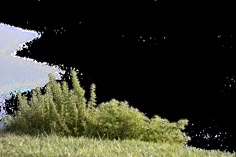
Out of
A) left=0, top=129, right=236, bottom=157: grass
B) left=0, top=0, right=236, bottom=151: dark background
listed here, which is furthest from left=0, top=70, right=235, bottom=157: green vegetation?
left=0, top=0, right=236, bottom=151: dark background

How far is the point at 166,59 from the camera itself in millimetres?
8805

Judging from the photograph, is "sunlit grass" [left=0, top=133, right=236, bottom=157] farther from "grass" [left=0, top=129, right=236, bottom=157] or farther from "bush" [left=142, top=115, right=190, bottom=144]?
"bush" [left=142, top=115, right=190, bottom=144]

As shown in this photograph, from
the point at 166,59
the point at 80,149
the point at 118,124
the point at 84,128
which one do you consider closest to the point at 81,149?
the point at 80,149

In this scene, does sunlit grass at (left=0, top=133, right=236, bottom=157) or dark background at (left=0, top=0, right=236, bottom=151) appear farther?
dark background at (left=0, top=0, right=236, bottom=151)

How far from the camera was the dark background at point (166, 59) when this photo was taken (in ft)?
28.5

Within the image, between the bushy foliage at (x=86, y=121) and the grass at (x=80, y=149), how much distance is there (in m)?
0.63

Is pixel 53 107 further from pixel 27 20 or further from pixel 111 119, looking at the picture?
pixel 27 20

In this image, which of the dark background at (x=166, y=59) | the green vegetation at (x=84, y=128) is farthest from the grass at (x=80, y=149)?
the dark background at (x=166, y=59)

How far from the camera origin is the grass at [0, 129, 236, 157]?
398 cm

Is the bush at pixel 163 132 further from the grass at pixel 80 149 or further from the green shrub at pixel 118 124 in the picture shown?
the grass at pixel 80 149

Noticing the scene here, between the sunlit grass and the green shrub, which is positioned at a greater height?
the green shrub

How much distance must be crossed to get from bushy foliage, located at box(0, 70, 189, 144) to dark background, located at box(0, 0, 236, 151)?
280 cm

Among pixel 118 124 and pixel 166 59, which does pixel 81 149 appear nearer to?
pixel 118 124

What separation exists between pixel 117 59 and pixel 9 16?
95.6 inches
